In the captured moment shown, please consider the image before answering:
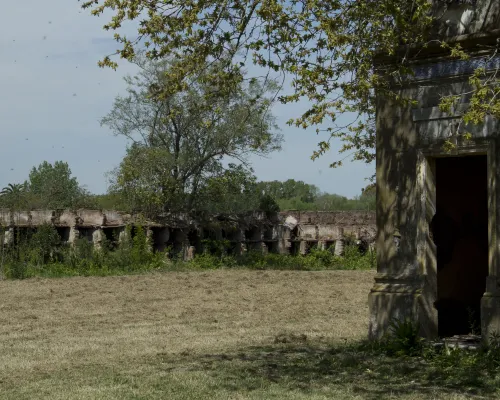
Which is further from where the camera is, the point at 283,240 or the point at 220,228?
the point at 283,240

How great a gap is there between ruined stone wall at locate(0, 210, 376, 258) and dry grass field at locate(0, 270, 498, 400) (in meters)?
4.76

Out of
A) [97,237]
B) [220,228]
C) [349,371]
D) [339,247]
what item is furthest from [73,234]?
[349,371]

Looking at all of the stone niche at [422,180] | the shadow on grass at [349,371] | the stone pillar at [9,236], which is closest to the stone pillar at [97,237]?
the stone pillar at [9,236]

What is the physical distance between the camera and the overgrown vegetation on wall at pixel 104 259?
2309 centimetres

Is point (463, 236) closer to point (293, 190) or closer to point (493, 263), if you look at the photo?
point (493, 263)

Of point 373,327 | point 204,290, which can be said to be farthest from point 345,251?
point 373,327

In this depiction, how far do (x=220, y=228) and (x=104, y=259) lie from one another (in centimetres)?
671

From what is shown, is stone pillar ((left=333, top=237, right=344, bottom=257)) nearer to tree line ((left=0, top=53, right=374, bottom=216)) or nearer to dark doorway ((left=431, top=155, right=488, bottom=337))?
tree line ((left=0, top=53, right=374, bottom=216))

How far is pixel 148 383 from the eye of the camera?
8453mm

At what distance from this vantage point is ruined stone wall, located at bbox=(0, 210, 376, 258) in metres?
25.9

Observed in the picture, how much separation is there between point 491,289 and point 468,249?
3588 millimetres

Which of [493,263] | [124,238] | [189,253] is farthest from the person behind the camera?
[189,253]

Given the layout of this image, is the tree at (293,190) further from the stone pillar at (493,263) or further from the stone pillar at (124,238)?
the stone pillar at (493,263)

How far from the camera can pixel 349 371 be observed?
920cm
